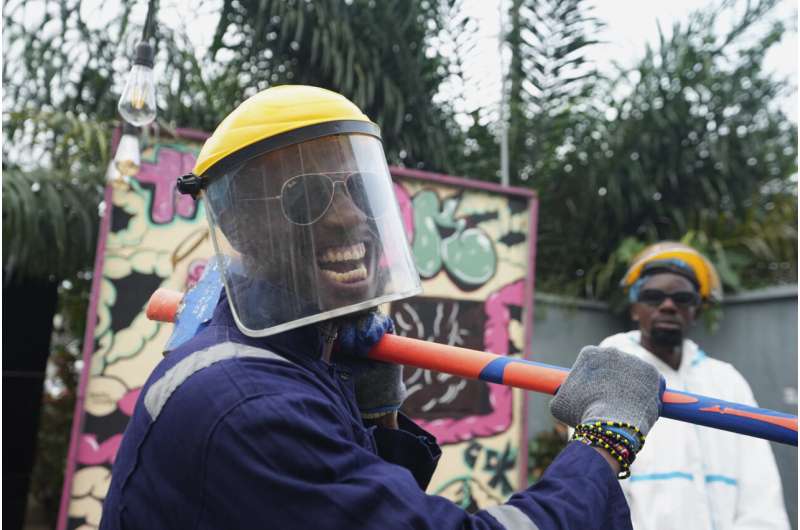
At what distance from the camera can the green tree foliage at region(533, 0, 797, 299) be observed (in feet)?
19.4

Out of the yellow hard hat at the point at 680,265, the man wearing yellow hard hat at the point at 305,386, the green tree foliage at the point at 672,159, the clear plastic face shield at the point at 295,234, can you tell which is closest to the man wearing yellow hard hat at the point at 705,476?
the yellow hard hat at the point at 680,265

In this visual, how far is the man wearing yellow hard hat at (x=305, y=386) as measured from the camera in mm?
1004

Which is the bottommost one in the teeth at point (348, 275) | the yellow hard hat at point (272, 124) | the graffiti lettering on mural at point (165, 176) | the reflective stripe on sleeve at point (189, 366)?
the reflective stripe on sleeve at point (189, 366)

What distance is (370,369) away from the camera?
1593 mm

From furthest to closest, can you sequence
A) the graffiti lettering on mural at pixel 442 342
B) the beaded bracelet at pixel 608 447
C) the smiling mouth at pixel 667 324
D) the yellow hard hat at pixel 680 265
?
the graffiti lettering on mural at pixel 442 342 < the yellow hard hat at pixel 680 265 < the smiling mouth at pixel 667 324 < the beaded bracelet at pixel 608 447

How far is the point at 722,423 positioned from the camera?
1258mm

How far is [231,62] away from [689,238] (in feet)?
11.6

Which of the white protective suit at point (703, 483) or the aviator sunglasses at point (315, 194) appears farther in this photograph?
the white protective suit at point (703, 483)

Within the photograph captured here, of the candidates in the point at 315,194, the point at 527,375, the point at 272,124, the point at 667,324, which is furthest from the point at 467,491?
the point at 272,124

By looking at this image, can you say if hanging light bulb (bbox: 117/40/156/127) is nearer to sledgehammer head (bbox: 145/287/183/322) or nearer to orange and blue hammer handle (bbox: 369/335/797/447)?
sledgehammer head (bbox: 145/287/183/322)

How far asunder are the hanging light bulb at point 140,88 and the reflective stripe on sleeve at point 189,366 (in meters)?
1.45

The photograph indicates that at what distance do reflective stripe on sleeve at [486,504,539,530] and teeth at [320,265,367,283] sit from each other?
1.55ft

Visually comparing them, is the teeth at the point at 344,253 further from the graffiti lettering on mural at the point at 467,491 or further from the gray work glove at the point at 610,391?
the graffiti lettering on mural at the point at 467,491

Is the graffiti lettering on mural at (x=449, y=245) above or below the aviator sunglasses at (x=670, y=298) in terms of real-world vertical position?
above
